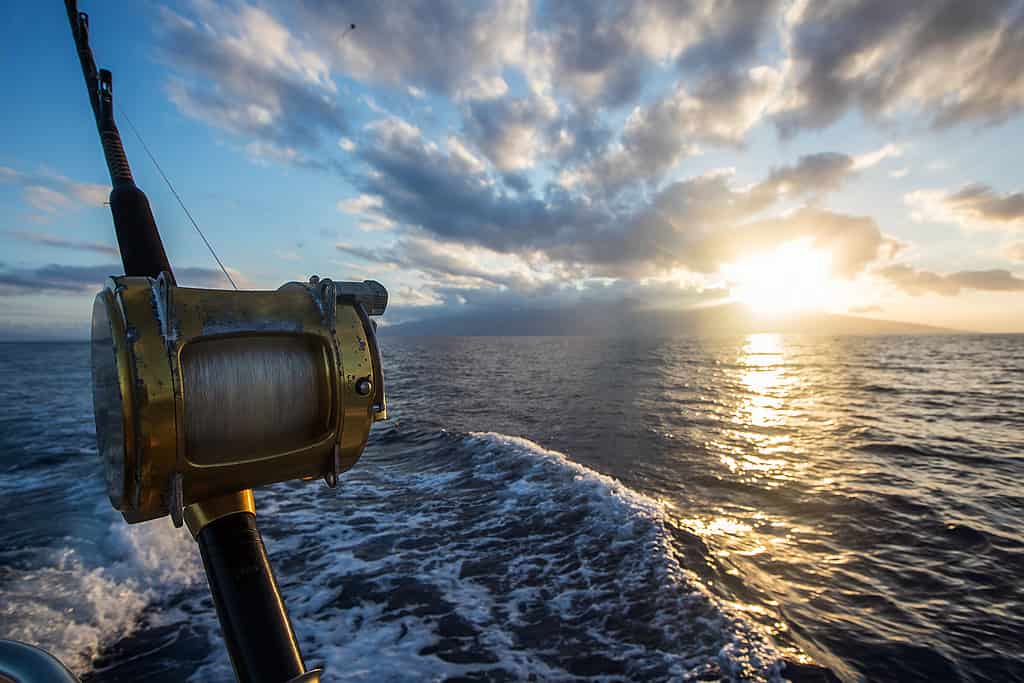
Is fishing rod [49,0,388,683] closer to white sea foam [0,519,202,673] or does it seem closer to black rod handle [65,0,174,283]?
black rod handle [65,0,174,283]

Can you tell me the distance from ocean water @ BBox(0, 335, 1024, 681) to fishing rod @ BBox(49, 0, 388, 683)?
9.98ft

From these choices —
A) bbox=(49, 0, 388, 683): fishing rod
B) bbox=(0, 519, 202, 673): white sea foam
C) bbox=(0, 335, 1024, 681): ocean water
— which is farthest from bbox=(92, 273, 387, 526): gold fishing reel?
bbox=(0, 519, 202, 673): white sea foam

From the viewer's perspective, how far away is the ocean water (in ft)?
13.5

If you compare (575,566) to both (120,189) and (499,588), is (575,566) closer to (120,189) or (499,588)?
(499,588)

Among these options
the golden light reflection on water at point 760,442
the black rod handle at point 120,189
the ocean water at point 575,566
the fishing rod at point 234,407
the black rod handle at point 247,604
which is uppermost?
the black rod handle at point 120,189

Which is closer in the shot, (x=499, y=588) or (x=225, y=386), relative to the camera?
(x=225, y=386)

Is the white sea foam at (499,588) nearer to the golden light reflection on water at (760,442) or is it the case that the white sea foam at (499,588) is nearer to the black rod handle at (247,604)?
the black rod handle at (247,604)

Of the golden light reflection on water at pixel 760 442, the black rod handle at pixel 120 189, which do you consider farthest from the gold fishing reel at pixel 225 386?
the golden light reflection on water at pixel 760 442

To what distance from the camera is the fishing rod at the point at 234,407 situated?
1358 mm

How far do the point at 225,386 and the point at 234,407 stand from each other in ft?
0.28

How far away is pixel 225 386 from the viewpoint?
62.2 inches

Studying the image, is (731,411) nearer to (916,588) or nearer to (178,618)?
(916,588)

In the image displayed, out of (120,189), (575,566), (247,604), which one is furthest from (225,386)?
(575,566)

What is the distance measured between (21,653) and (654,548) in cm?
579
